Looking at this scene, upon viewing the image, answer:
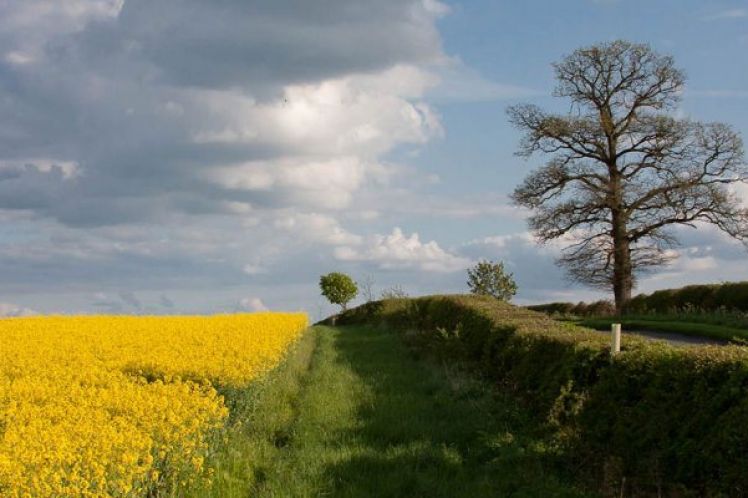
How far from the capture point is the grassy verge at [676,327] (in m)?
25.0

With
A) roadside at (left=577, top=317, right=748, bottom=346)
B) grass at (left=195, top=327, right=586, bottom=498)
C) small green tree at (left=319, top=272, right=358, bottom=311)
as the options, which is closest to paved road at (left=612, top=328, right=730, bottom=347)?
roadside at (left=577, top=317, right=748, bottom=346)

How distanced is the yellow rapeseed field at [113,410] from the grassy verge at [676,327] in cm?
1388

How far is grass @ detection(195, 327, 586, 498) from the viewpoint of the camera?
406 inches

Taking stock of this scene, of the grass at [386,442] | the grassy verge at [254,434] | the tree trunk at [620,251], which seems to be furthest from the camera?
the tree trunk at [620,251]

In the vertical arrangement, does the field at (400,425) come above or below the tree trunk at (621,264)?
below

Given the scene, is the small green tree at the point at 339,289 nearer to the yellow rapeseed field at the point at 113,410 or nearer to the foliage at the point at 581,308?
the foliage at the point at 581,308

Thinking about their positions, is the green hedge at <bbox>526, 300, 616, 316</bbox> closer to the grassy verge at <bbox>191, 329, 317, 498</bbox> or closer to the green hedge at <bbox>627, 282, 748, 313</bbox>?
the green hedge at <bbox>627, 282, 748, 313</bbox>

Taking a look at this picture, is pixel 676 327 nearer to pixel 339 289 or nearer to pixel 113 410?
pixel 113 410

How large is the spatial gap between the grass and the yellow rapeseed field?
605mm

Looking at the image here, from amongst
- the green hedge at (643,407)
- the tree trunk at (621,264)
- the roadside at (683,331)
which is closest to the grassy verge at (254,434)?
the green hedge at (643,407)

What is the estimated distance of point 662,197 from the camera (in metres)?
40.5

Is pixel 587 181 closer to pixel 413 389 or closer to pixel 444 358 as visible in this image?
pixel 444 358

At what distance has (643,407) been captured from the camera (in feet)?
33.6

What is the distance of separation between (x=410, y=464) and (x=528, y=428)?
2.56 metres
